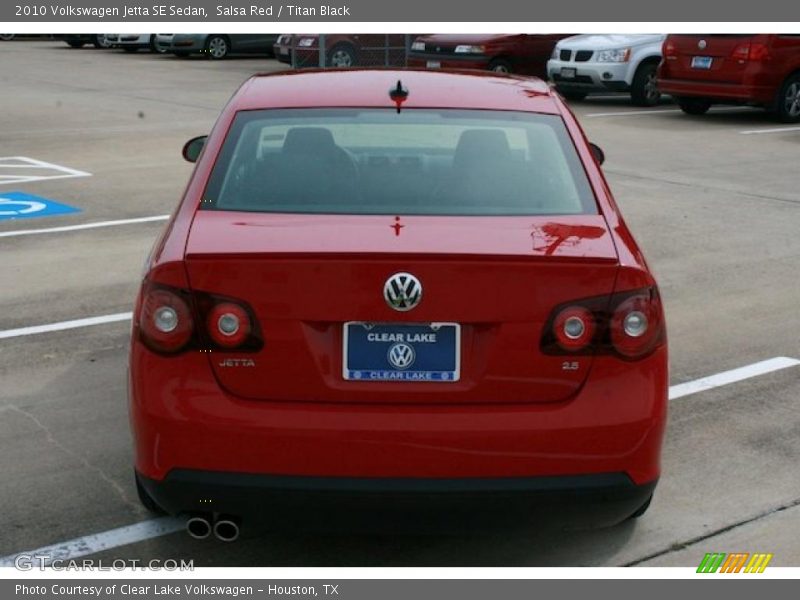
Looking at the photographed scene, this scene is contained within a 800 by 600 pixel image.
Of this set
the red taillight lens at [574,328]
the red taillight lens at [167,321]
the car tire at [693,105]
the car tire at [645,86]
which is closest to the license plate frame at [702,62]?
the car tire at [693,105]

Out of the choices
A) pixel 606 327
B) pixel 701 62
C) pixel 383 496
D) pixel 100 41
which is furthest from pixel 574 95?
pixel 100 41

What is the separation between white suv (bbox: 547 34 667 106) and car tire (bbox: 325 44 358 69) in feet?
15.8

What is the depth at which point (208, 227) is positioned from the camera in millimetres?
4070

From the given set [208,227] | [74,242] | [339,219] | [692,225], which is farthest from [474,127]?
[692,225]

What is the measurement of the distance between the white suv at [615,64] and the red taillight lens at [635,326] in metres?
17.1

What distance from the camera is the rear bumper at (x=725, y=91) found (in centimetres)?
1820

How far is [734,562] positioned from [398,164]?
1.77 m

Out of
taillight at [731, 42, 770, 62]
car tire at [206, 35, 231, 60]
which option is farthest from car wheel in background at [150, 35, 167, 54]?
taillight at [731, 42, 770, 62]

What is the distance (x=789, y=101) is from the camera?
18609 mm

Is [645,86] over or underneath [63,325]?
underneath

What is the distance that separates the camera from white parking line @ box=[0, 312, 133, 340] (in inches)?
278

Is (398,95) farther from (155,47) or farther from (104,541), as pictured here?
(155,47)

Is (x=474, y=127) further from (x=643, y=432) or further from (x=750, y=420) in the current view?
(x=750, y=420)

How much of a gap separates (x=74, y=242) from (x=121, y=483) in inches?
194
